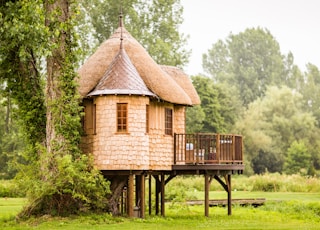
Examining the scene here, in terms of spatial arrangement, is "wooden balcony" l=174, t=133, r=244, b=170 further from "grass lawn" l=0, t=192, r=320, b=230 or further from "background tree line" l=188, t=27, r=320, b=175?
"background tree line" l=188, t=27, r=320, b=175

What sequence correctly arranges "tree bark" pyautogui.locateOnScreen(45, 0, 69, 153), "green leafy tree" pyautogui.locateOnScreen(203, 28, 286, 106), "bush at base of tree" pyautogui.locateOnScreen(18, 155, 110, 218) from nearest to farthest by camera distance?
1. "bush at base of tree" pyautogui.locateOnScreen(18, 155, 110, 218)
2. "tree bark" pyautogui.locateOnScreen(45, 0, 69, 153)
3. "green leafy tree" pyautogui.locateOnScreen(203, 28, 286, 106)

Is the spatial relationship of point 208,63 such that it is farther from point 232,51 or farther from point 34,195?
point 34,195

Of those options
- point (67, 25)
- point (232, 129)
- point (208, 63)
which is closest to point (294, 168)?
point (232, 129)

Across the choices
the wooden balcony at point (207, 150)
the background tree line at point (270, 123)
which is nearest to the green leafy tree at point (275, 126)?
the background tree line at point (270, 123)

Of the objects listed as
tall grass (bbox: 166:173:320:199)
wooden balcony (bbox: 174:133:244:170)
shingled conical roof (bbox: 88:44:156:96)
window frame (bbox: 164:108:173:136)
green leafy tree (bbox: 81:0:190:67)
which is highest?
green leafy tree (bbox: 81:0:190:67)

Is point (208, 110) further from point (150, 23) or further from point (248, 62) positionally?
point (248, 62)

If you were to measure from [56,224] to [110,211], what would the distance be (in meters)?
3.54

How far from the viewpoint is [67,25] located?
26984mm

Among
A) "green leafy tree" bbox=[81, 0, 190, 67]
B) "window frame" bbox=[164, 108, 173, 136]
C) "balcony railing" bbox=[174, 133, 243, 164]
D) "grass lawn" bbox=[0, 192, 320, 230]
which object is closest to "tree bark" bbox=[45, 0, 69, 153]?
"grass lawn" bbox=[0, 192, 320, 230]

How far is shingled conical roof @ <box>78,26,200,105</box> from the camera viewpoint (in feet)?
92.1

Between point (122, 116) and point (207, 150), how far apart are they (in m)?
4.53

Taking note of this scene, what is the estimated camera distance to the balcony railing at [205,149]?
94.1ft

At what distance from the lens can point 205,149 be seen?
29453 millimetres

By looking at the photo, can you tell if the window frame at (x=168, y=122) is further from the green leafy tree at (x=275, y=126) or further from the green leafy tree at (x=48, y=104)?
the green leafy tree at (x=275, y=126)
